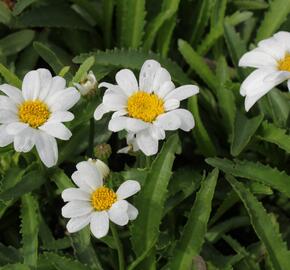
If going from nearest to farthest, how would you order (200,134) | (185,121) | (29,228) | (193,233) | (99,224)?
(99,224) → (185,121) → (193,233) → (29,228) → (200,134)

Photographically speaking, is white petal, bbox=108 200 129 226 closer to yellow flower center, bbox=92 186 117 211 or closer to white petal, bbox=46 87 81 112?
yellow flower center, bbox=92 186 117 211

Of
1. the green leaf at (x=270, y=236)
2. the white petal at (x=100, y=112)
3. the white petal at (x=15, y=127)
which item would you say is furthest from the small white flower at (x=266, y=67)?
the white petal at (x=15, y=127)

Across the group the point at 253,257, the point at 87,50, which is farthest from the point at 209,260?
the point at 87,50

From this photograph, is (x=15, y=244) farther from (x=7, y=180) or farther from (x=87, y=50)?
(x=87, y=50)

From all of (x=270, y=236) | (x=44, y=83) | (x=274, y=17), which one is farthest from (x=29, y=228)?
(x=274, y=17)

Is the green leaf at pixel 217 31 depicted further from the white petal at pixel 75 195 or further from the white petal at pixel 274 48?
the white petal at pixel 75 195

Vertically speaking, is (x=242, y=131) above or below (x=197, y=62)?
below

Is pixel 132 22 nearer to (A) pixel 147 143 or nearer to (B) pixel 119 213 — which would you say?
(A) pixel 147 143
